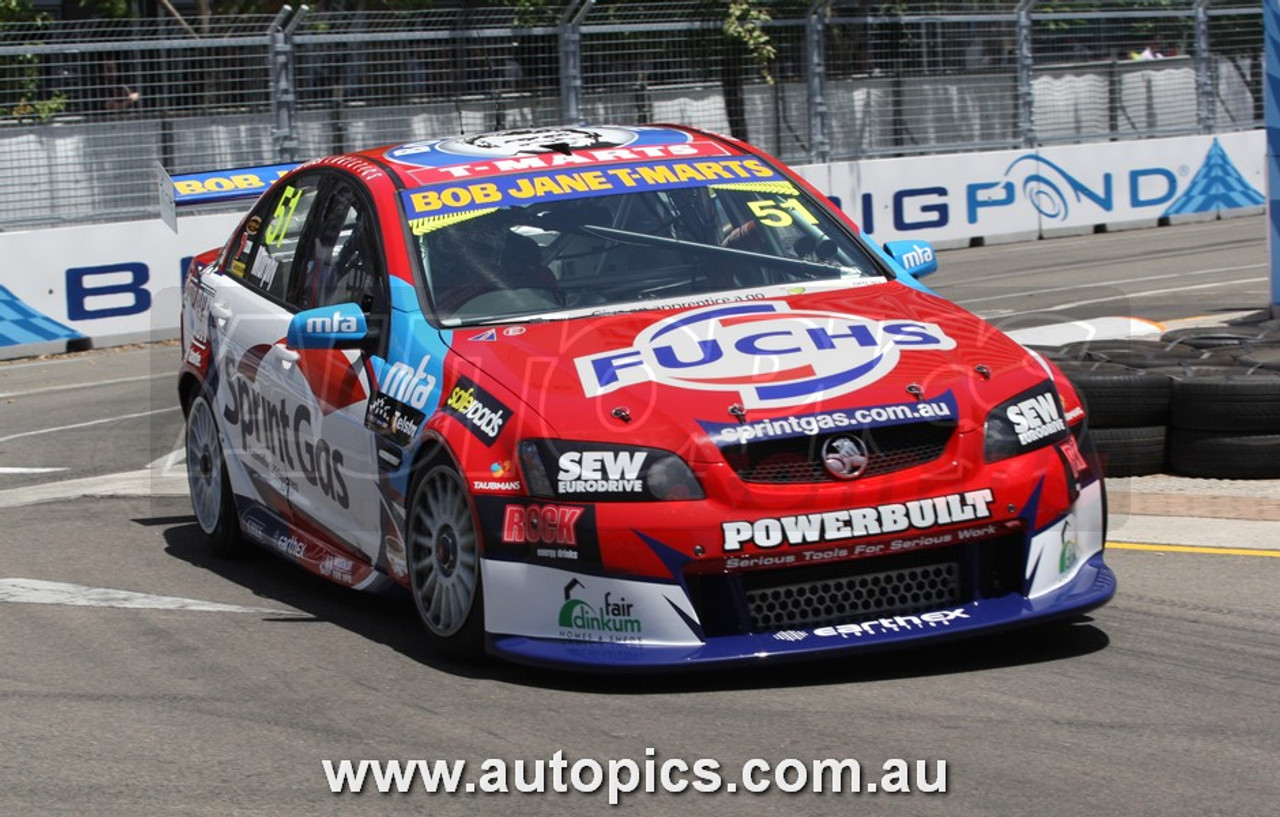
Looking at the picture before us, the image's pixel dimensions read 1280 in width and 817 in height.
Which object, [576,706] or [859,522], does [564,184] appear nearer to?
[859,522]

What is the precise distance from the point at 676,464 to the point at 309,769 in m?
1.26

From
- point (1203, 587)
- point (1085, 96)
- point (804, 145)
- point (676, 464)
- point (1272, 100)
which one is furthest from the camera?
point (1085, 96)

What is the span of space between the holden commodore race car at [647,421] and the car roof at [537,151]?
0.07 feet

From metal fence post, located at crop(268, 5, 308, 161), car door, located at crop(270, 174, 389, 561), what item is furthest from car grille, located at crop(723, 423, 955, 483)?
metal fence post, located at crop(268, 5, 308, 161)

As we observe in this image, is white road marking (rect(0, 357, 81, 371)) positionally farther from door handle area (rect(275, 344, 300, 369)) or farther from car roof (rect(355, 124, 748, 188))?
door handle area (rect(275, 344, 300, 369))

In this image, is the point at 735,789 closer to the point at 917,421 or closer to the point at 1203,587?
the point at 917,421

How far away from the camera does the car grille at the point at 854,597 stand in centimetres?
514

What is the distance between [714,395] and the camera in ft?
17.3

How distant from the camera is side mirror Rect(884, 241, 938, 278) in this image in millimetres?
6852

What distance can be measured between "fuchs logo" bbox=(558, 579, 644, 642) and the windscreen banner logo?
0.52 metres

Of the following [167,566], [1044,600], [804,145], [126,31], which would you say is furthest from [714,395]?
[804,145]

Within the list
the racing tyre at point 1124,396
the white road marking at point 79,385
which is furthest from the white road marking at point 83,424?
the racing tyre at point 1124,396

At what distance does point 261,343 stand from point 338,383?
854mm

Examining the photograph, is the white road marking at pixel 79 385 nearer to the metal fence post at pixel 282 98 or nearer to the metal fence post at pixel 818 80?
the metal fence post at pixel 282 98
